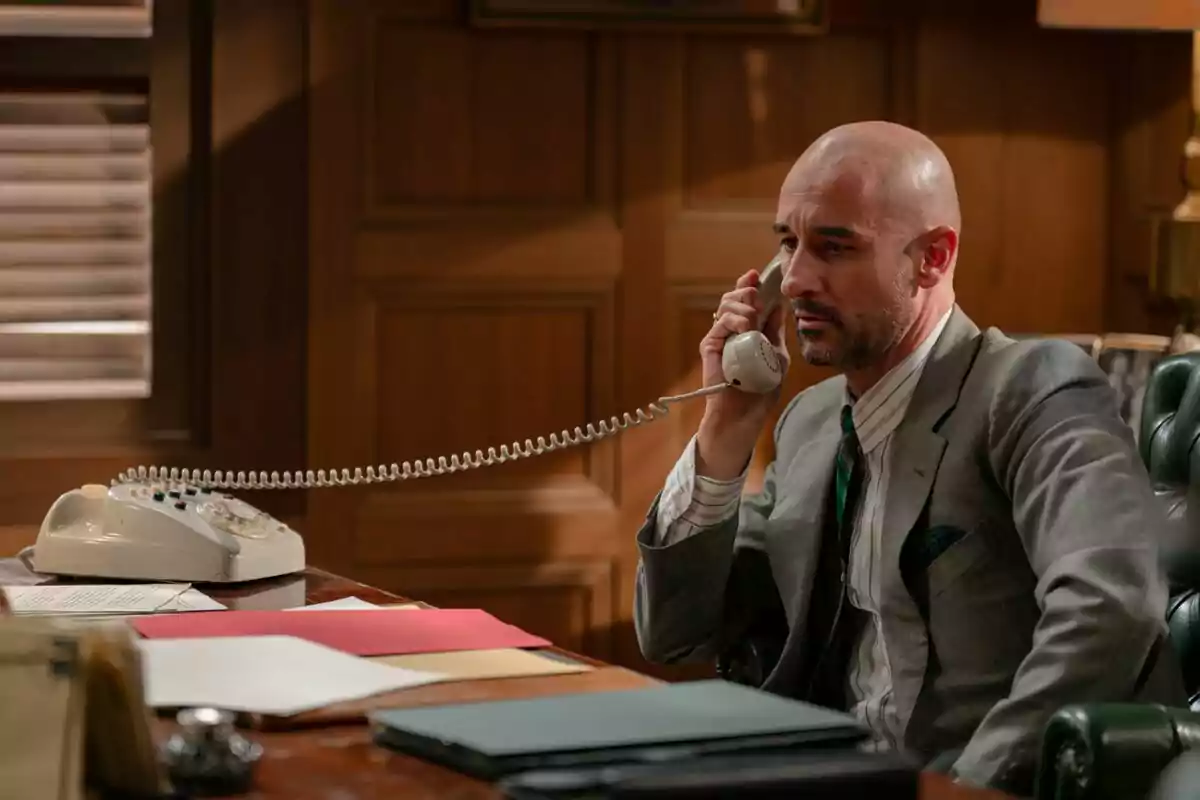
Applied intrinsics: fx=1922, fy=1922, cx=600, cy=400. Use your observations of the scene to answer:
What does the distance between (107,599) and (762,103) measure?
179 cm

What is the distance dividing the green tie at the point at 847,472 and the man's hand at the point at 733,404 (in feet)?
0.39

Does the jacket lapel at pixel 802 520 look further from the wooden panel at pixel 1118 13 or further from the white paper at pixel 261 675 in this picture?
the wooden panel at pixel 1118 13

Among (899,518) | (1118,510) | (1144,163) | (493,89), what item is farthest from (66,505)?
(1144,163)

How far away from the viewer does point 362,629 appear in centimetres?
178

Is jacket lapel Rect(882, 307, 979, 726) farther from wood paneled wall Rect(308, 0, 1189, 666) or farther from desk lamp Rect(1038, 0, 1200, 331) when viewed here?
wood paneled wall Rect(308, 0, 1189, 666)

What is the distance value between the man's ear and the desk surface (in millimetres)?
744

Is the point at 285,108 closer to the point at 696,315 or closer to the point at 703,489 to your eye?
the point at 696,315

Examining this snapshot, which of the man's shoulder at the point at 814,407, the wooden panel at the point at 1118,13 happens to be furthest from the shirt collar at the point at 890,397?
the wooden panel at the point at 1118,13

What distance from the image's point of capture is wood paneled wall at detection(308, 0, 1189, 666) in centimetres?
325

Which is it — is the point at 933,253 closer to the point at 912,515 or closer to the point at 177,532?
the point at 912,515

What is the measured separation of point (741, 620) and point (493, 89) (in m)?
1.32

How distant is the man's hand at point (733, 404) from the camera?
2.24m

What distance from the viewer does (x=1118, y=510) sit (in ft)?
6.18

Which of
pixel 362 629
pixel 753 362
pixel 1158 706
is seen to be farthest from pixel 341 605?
pixel 1158 706
